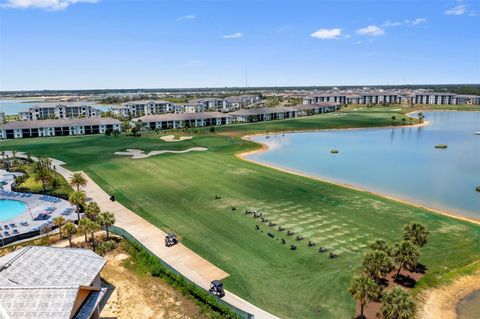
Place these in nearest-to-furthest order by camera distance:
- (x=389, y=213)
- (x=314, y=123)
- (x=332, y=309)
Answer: (x=332, y=309)
(x=389, y=213)
(x=314, y=123)

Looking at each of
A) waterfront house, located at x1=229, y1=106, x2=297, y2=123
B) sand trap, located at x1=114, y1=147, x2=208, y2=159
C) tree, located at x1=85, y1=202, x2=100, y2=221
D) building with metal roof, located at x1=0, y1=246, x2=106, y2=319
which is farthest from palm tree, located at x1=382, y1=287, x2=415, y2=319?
waterfront house, located at x1=229, y1=106, x2=297, y2=123

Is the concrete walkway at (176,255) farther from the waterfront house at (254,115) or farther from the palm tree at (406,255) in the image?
the waterfront house at (254,115)

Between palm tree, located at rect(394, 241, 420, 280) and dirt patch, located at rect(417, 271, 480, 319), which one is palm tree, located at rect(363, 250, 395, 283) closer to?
palm tree, located at rect(394, 241, 420, 280)

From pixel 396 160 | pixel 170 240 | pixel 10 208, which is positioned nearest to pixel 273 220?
pixel 170 240

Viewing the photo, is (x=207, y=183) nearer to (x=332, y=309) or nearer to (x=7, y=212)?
(x=7, y=212)

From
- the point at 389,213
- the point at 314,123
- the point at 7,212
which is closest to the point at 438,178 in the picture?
the point at 389,213
